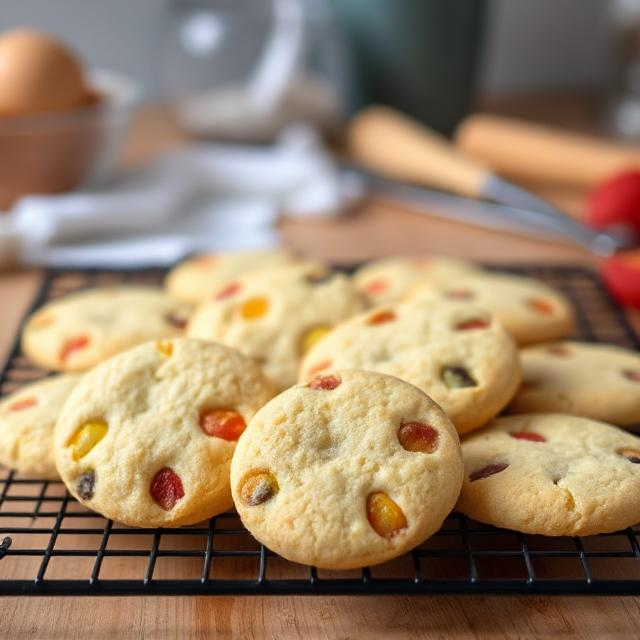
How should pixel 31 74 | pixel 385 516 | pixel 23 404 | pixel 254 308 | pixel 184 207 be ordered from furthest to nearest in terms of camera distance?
1. pixel 184 207
2. pixel 31 74
3. pixel 254 308
4. pixel 23 404
5. pixel 385 516

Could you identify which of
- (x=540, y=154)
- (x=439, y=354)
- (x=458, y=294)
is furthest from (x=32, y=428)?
(x=540, y=154)

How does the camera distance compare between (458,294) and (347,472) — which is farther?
(458,294)

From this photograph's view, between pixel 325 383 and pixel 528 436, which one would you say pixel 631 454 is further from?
pixel 325 383

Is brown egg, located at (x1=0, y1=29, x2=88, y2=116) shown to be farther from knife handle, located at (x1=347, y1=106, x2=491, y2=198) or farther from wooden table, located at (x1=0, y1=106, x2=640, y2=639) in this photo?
wooden table, located at (x1=0, y1=106, x2=640, y2=639)

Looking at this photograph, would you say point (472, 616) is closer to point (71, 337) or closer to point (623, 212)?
point (71, 337)

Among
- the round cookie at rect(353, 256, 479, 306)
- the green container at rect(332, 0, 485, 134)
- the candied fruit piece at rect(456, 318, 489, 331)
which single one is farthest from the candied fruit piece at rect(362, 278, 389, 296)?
the green container at rect(332, 0, 485, 134)

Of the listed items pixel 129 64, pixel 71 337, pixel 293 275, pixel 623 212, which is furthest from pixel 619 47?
pixel 71 337
